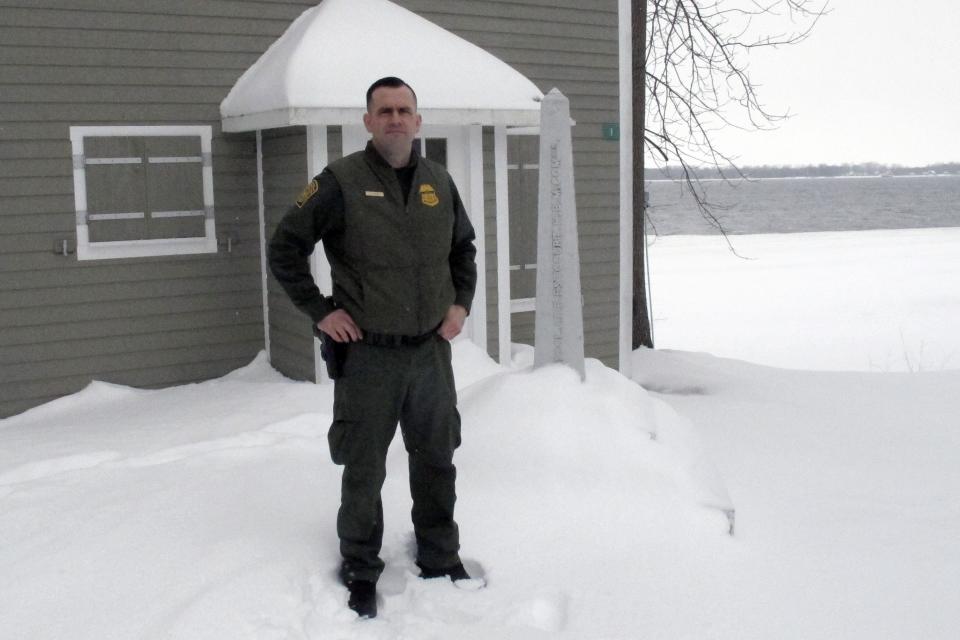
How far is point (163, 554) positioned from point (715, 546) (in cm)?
244

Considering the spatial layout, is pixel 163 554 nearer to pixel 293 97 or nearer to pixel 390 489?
pixel 390 489

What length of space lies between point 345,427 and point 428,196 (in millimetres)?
942

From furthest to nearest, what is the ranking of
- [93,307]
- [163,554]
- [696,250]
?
[696,250], [93,307], [163,554]

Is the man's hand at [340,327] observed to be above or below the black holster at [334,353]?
above

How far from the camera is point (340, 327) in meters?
3.92

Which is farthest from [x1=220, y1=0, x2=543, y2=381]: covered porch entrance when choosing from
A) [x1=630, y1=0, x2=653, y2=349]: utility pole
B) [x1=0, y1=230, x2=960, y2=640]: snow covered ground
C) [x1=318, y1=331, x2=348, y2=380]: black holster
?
[x1=630, y1=0, x2=653, y2=349]: utility pole

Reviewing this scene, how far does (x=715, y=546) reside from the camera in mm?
4801

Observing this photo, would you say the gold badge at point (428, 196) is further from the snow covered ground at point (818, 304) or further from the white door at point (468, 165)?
the snow covered ground at point (818, 304)

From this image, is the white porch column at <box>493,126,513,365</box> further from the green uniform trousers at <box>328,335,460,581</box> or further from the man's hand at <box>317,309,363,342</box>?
the man's hand at <box>317,309,363,342</box>

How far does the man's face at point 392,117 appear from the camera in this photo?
3.90 m

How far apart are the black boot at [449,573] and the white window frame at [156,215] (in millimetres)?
5105

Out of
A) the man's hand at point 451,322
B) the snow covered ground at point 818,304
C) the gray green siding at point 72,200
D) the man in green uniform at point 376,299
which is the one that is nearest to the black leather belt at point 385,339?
the man in green uniform at point 376,299

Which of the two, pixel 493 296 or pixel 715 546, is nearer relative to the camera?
pixel 715 546

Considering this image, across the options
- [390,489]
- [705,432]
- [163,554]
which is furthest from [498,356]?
[163,554]
